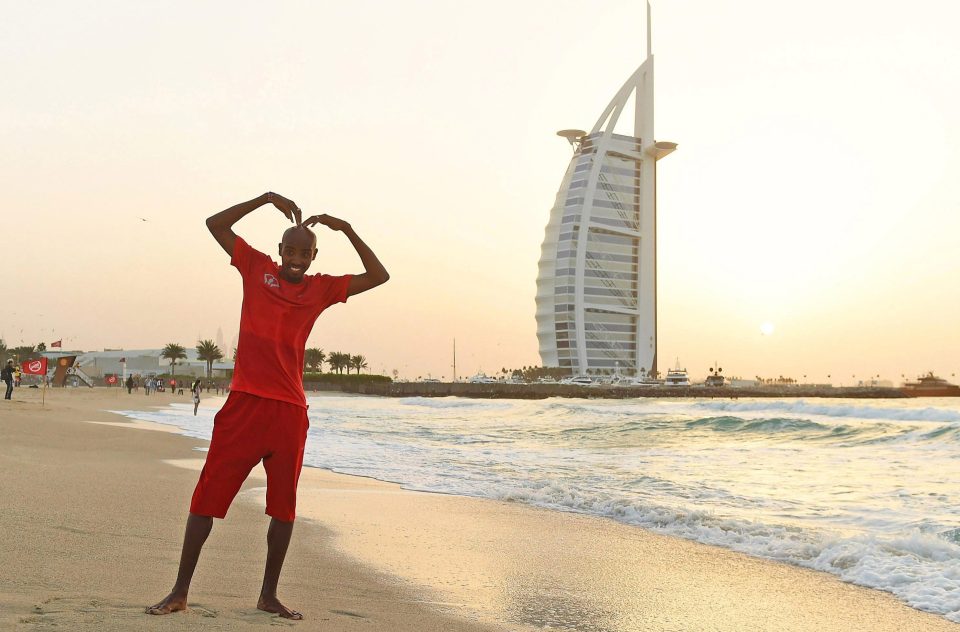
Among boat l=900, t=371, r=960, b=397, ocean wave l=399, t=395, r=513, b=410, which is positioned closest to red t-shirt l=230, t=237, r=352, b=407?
ocean wave l=399, t=395, r=513, b=410

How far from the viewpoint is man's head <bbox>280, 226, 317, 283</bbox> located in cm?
332

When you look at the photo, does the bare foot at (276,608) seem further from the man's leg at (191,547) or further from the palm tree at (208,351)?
the palm tree at (208,351)

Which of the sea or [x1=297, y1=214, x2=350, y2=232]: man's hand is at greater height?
[x1=297, y1=214, x2=350, y2=232]: man's hand

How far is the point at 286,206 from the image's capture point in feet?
11.1

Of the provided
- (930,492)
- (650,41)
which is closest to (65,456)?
(930,492)

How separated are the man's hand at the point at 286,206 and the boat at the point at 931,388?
140654 mm

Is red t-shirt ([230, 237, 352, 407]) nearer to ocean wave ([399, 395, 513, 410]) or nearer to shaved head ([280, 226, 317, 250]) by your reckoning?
shaved head ([280, 226, 317, 250])

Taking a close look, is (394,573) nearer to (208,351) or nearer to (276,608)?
(276,608)

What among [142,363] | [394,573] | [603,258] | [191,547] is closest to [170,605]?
[191,547]

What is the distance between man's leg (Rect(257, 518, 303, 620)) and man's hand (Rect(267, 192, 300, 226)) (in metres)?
1.18

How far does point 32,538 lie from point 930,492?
921cm

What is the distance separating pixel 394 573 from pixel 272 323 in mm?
1967

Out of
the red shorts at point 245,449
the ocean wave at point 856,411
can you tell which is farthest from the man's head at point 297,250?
the ocean wave at point 856,411

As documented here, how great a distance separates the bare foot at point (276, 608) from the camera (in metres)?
3.25
